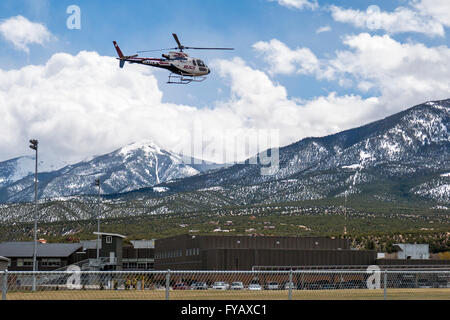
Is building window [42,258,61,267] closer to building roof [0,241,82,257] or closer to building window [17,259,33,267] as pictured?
building roof [0,241,82,257]

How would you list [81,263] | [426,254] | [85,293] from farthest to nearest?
[426,254], [81,263], [85,293]

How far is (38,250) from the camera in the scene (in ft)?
380

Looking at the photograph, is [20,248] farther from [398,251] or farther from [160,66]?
[398,251]

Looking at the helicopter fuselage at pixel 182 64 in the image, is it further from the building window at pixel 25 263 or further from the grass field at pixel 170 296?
the building window at pixel 25 263

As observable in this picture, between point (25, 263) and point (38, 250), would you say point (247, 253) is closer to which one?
point (38, 250)

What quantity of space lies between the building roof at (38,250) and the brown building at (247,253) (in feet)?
59.5

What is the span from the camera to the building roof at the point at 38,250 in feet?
375

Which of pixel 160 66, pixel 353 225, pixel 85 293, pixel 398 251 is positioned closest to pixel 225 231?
pixel 353 225

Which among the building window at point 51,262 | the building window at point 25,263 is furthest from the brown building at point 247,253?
the building window at point 25,263

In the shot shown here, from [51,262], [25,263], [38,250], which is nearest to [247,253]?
[51,262]

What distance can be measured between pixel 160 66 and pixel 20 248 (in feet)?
198

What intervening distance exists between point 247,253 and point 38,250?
124ft

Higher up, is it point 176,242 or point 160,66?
point 160,66

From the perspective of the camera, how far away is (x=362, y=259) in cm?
11350
